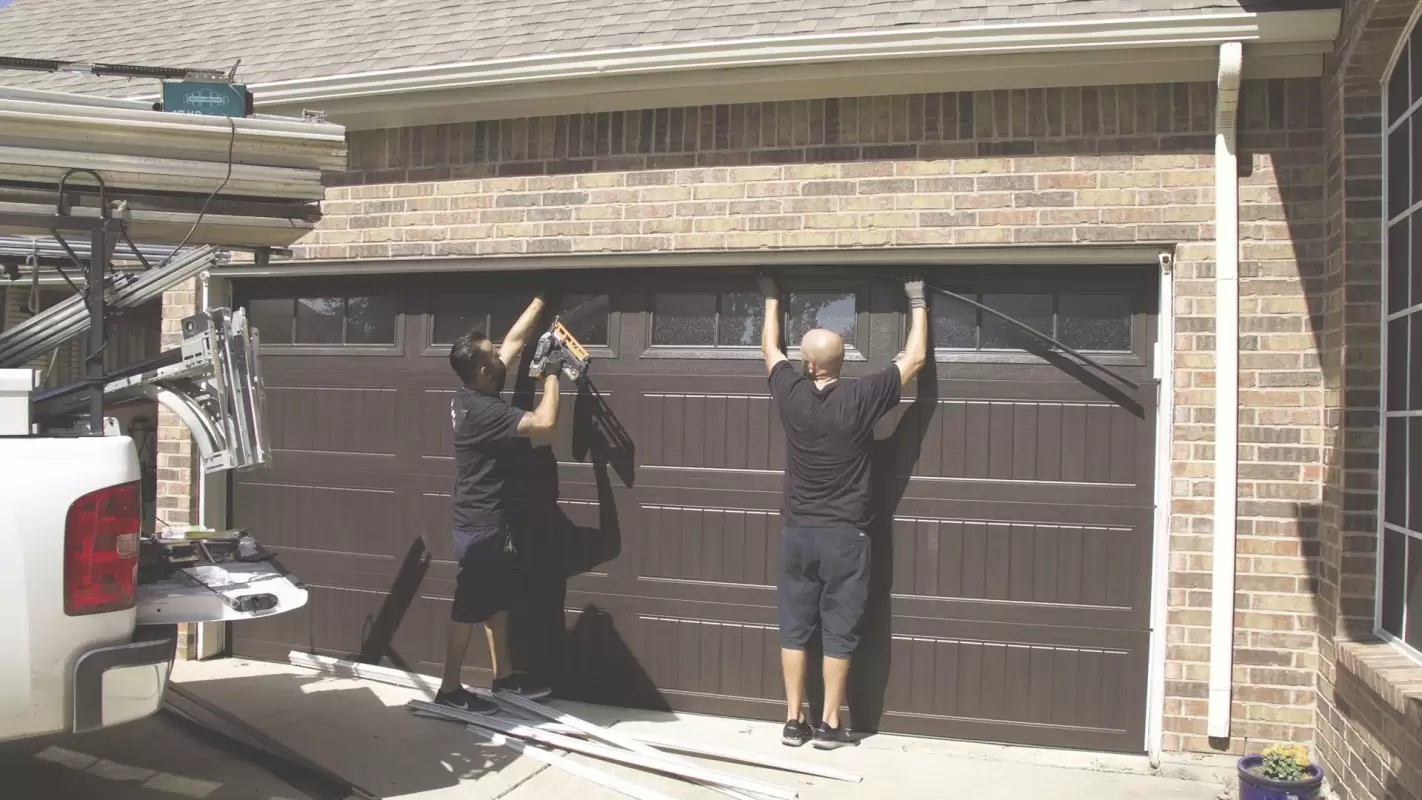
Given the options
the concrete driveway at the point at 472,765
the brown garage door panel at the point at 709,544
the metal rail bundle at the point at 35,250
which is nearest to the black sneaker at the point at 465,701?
the concrete driveway at the point at 472,765

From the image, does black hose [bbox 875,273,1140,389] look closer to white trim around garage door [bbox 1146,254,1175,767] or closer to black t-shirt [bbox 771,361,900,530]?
white trim around garage door [bbox 1146,254,1175,767]

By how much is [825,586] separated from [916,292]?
142cm

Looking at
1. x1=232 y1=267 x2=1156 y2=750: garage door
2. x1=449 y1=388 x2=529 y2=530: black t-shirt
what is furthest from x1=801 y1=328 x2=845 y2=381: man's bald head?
x1=449 y1=388 x2=529 y2=530: black t-shirt

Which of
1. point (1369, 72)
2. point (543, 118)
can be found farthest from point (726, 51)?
point (1369, 72)

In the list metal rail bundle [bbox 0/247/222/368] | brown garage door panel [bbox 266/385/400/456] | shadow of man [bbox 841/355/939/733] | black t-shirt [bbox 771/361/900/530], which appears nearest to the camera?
metal rail bundle [bbox 0/247/222/368]

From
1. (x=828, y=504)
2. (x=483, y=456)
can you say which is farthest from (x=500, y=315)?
(x=828, y=504)

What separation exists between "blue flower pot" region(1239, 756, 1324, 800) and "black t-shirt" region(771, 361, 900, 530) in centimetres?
179

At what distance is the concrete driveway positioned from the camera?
446cm

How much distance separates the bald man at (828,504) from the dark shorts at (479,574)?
141cm

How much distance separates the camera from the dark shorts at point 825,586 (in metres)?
4.91

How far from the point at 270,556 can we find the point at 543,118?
257 cm

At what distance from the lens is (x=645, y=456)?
5.56 meters

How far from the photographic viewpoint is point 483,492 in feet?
17.5

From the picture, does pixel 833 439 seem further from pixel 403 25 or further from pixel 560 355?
pixel 403 25
